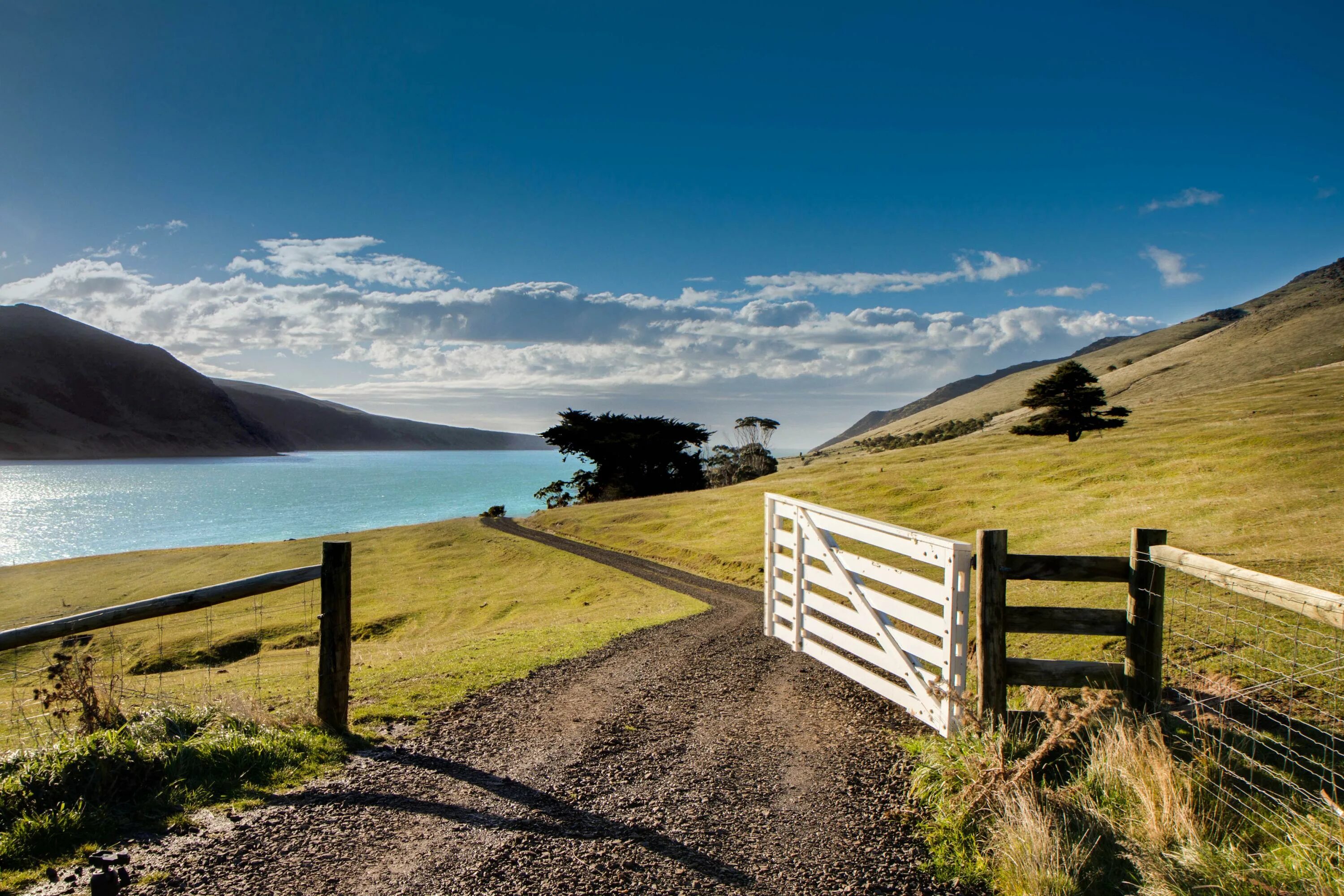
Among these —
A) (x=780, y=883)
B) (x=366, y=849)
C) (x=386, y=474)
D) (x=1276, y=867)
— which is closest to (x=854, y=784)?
(x=780, y=883)

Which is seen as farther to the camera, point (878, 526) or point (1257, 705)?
point (878, 526)

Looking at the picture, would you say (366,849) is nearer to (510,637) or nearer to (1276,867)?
(1276,867)

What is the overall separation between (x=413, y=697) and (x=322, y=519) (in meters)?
89.4

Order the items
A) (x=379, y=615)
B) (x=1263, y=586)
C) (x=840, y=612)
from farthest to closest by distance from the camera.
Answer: (x=379, y=615) → (x=840, y=612) → (x=1263, y=586)

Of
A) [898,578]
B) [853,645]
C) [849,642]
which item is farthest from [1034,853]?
[849,642]

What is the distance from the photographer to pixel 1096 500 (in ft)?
78.0

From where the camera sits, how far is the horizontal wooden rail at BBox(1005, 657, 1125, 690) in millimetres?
6328

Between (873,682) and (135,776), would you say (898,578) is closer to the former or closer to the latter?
(873,682)

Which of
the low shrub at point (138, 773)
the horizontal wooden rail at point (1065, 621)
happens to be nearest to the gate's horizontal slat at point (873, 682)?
the horizontal wooden rail at point (1065, 621)

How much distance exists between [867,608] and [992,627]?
6.79ft

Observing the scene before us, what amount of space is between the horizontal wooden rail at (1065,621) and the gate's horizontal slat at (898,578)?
65cm

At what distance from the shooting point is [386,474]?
189 meters

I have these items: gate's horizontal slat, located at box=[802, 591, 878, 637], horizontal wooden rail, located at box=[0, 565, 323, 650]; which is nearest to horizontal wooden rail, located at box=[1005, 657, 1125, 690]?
gate's horizontal slat, located at box=[802, 591, 878, 637]

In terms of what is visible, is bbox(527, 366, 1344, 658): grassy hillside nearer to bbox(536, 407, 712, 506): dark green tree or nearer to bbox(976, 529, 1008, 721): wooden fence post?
bbox(976, 529, 1008, 721): wooden fence post
